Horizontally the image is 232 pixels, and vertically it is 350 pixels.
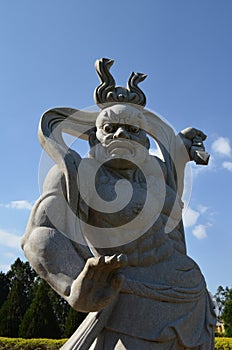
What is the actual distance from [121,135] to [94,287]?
1.19 metres

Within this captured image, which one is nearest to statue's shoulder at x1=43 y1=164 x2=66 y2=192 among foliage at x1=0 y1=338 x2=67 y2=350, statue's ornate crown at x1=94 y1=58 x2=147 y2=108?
statue's ornate crown at x1=94 y1=58 x2=147 y2=108

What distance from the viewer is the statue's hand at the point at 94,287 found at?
6.00 feet

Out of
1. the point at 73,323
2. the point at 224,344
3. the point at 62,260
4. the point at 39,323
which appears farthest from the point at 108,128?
the point at 39,323

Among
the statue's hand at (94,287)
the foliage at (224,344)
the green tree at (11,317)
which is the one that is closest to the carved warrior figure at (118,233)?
the statue's hand at (94,287)

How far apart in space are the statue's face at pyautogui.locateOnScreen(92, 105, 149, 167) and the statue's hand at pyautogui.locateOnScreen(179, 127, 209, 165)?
1.67ft

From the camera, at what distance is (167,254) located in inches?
101

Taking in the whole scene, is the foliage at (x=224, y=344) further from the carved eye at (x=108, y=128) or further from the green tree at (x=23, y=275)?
the green tree at (x=23, y=275)

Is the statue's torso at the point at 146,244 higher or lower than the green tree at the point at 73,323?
lower

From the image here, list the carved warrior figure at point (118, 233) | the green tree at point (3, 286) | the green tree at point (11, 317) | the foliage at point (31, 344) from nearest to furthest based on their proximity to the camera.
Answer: the carved warrior figure at point (118, 233), the foliage at point (31, 344), the green tree at point (11, 317), the green tree at point (3, 286)

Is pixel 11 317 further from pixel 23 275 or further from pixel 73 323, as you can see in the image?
pixel 23 275

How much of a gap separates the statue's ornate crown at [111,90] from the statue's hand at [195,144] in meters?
0.47

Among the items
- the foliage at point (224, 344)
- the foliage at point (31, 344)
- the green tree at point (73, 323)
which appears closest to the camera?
the foliage at point (224, 344)

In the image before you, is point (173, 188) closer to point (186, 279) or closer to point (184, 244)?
point (184, 244)

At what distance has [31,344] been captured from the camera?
1166 centimetres
